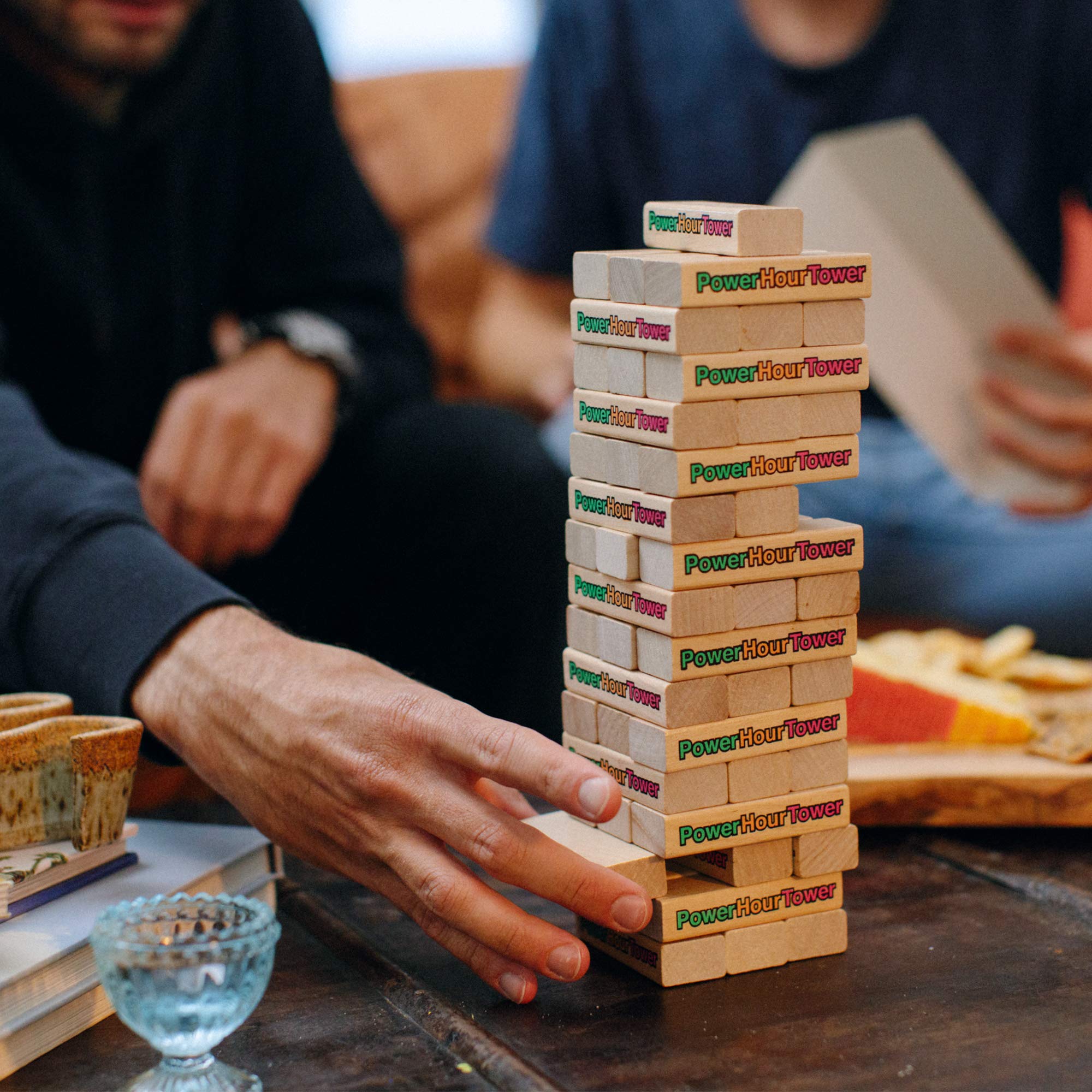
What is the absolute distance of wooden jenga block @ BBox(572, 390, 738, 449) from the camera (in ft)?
3.07

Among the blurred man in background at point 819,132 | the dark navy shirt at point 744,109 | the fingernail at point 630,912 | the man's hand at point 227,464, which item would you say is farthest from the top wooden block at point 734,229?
the dark navy shirt at point 744,109

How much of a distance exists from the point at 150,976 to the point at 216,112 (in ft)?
5.63

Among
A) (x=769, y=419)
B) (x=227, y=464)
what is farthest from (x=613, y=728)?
(x=227, y=464)

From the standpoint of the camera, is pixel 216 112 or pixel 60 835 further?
pixel 216 112

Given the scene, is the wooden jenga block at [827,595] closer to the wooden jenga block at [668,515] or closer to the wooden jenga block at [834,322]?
the wooden jenga block at [668,515]

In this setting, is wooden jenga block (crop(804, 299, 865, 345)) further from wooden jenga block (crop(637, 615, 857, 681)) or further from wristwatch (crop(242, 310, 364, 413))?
wristwatch (crop(242, 310, 364, 413))

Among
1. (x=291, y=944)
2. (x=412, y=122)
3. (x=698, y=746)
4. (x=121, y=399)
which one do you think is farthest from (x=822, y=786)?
(x=412, y=122)

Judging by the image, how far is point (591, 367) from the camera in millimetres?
1026

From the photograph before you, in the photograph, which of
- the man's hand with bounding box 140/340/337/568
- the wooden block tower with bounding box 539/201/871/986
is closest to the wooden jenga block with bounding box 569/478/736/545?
the wooden block tower with bounding box 539/201/871/986

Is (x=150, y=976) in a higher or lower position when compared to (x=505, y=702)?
→ higher

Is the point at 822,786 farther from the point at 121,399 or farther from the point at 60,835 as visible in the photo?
the point at 121,399

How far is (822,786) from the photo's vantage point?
1035 mm

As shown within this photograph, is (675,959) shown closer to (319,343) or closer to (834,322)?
(834,322)

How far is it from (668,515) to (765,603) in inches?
4.1
